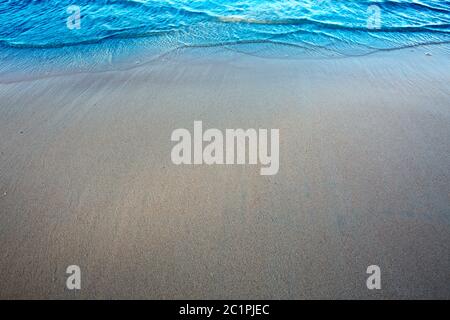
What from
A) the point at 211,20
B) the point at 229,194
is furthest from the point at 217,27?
the point at 229,194

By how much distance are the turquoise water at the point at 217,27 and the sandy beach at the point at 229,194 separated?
168 centimetres

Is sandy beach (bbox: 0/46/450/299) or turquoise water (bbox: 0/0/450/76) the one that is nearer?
sandy beach (bbox: 0/46/450/299)

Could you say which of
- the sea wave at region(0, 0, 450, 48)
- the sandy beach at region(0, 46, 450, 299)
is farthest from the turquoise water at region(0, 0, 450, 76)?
the sandy beach at region(0, 46, 450, 299)

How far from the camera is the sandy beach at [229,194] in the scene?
6.97 feet

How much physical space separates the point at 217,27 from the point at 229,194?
497 centimetres

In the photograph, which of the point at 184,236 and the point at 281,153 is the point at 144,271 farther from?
the point at 281,153

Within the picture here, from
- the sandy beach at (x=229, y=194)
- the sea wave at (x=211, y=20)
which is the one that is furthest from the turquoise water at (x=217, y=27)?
the sandy beach at (x=229, y=194)

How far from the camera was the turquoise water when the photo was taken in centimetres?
550

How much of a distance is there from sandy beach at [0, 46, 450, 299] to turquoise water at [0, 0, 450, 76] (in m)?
1.68

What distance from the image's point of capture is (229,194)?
8.79ft

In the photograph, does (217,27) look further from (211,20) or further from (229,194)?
(229,194)

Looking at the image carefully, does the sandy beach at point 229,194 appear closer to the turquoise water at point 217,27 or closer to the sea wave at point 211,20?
the turquoise water at point 217,27

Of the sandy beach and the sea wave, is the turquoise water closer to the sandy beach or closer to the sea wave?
the sea wave

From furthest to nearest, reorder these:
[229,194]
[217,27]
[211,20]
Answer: [211,20] → [217,27] → [229,194]
